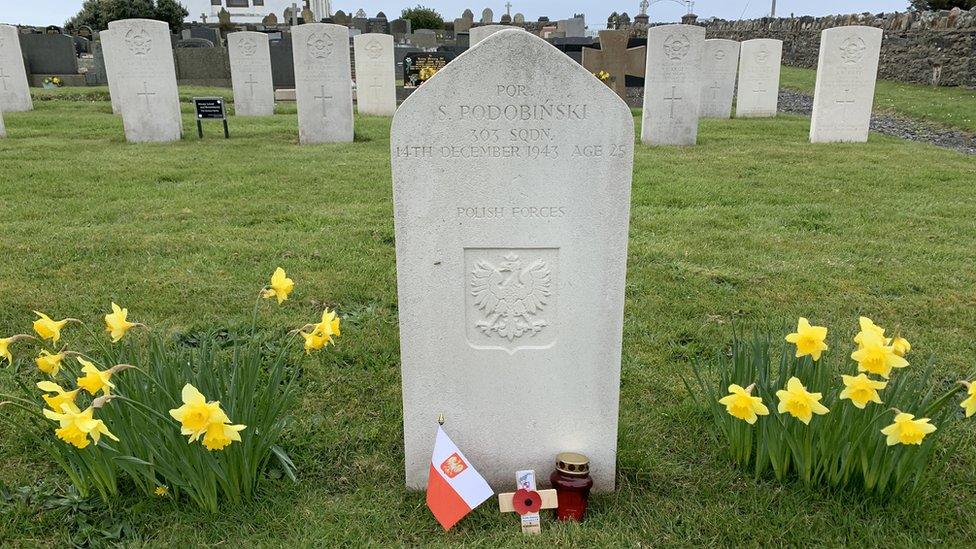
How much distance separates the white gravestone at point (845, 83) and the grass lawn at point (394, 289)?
78cm

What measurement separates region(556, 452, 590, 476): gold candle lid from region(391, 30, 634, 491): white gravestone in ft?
0.24

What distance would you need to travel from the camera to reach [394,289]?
14.0 feet

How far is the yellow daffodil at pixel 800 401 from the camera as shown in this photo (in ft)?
6.73

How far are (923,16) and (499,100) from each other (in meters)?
22.3

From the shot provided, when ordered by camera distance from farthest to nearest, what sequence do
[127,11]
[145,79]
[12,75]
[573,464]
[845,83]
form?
[127,11]
[12,75]
[845,83]
[145,79]
[573,464]

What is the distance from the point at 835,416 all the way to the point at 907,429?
276 millimetres

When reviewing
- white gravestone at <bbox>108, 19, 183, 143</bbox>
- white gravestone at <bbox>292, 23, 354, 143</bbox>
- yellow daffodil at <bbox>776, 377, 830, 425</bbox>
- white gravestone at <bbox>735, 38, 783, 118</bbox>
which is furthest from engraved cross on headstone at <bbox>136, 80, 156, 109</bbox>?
white gravestone at <bbox>735, 38, 783, 118</bbox>

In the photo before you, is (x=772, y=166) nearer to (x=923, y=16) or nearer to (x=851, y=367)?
(x=851, y=367)

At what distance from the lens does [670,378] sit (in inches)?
127

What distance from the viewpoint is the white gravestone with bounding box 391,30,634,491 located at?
2.12 m

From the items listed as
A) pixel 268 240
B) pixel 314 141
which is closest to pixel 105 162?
pixel 314 141

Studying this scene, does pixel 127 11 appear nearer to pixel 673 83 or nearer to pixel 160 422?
pixel 673 83

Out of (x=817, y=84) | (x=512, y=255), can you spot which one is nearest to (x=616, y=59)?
(x=817, y=84)

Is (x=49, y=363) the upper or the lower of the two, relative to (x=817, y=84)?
lower
